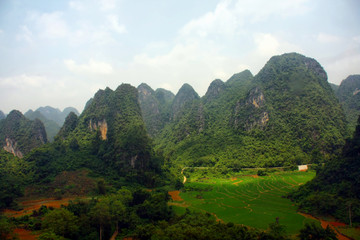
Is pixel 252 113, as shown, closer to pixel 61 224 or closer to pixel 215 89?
pixel 215 89

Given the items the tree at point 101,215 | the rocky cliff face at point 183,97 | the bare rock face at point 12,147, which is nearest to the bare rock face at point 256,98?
the rocky cliff face at point 183,97

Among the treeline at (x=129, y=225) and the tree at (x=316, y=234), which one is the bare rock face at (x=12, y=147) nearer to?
the treeline at (x=129, y=225)

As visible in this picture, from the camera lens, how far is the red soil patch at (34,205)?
30.6 meters

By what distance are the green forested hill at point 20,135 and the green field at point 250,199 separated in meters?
49.8

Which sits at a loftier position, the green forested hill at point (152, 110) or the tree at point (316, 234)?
the green forested hill at point (152, 110)

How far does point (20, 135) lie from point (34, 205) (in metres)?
44.9

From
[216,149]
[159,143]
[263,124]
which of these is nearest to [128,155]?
[216,149]

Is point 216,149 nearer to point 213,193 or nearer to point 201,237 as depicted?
point 213,193

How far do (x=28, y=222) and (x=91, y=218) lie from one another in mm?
7422

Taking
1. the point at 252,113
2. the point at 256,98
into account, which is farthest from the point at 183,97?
the point at 252,113

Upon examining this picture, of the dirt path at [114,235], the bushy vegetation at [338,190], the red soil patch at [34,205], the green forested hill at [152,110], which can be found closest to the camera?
the dirt path at [114,235]

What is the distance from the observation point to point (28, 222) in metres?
26.9

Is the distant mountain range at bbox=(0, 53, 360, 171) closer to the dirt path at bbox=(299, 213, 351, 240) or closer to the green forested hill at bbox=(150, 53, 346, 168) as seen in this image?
the green forested hill at bbox=(150, 53, 346, 168)

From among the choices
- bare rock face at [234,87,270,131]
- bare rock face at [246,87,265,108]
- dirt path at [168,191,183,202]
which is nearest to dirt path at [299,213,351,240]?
dirt path at [168,191,183,202]
